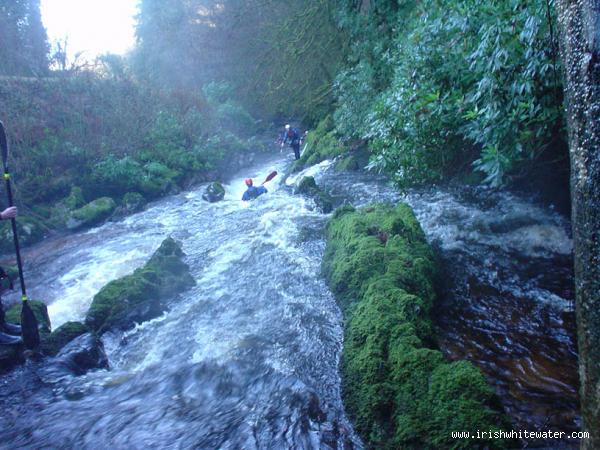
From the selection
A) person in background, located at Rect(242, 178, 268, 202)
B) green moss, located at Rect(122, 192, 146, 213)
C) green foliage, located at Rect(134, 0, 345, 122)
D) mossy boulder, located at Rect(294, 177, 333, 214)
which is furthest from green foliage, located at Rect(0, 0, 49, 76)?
mossy boulder, located at Rect(294, 177, 333, 214)

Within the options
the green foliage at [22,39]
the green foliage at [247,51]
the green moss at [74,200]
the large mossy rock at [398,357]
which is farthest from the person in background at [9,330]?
the green foliage at [22,39]

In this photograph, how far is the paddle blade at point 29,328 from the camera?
5.35 meters

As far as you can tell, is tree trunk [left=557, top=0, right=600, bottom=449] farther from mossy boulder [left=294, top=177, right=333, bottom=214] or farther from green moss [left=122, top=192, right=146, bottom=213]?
green moss [left=122, top=192, right=146, bottom=213]

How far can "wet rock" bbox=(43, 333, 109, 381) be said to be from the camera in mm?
5224

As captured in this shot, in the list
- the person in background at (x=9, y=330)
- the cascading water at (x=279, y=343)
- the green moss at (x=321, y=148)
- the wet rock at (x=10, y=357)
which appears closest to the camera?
the cascading water at (x=279, y=343)

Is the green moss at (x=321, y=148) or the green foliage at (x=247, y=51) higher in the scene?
the green foliage at (x=247, y=51)

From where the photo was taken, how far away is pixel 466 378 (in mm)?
3156

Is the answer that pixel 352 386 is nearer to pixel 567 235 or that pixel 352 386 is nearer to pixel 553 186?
pixel 567 235

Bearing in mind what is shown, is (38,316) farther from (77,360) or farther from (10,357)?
(77,360)

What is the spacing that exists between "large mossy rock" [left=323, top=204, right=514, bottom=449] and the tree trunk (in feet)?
3.83

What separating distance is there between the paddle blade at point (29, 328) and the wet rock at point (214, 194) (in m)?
8.42

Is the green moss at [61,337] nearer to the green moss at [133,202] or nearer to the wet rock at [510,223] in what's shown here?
the wet rock at [510,223]

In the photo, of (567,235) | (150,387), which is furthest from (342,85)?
(150,387)

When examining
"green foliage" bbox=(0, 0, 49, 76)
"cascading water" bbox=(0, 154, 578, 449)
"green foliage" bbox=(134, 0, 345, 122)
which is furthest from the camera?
"green foliage" bbox=(0, 0, 49, 76)
